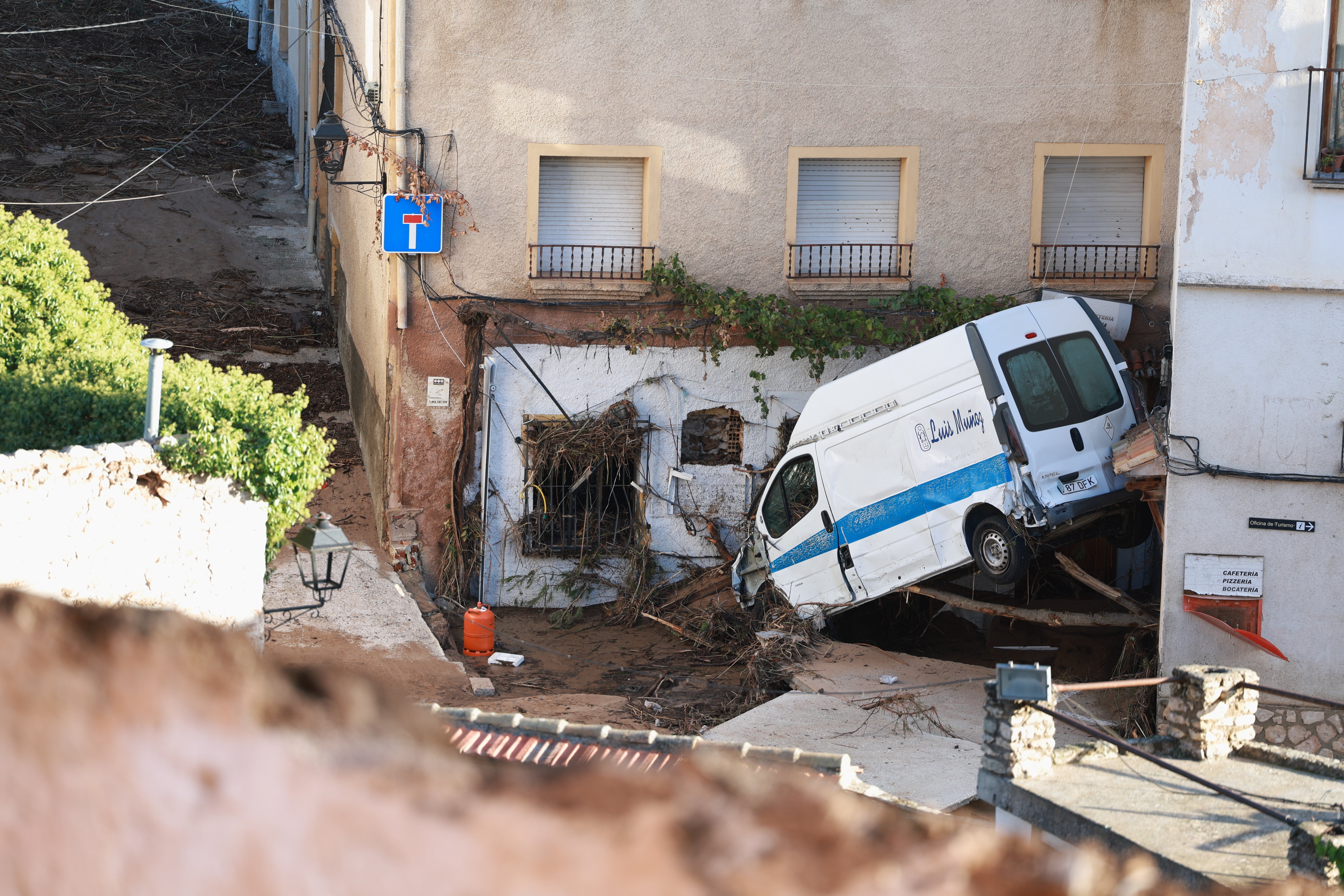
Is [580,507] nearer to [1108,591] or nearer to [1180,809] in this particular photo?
[1108,591]

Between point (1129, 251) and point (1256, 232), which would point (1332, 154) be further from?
point (1129, 251)

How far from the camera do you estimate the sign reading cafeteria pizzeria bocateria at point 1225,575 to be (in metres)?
10.5

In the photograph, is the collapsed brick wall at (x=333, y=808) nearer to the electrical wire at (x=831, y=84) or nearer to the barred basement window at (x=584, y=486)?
the barred basement window at (x=584, y=486)

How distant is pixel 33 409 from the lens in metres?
9.00

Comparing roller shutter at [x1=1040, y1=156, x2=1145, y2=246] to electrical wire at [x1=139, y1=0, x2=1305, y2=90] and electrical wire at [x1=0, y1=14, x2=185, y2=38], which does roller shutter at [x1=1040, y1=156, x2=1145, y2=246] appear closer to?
electrical wire at [x1=139, y1=0, x2=1305, y2=90]

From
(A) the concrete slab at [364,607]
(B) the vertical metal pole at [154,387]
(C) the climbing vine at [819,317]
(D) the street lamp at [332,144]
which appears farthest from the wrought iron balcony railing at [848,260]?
(B) the vertical metal pole at [154,387]

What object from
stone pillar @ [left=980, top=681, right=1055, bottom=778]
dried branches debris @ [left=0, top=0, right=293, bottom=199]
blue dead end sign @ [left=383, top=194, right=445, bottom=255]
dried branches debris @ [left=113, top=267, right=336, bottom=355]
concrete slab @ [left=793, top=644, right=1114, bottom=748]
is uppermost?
dried branches debris @ [left=0, top=0, right=293, bottom=199]

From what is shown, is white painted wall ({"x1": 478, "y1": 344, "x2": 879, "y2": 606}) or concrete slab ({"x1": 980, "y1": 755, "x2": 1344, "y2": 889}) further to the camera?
white painted wall ({"x1": 478, "y1": 344, "x2": 879, "y2": 606})

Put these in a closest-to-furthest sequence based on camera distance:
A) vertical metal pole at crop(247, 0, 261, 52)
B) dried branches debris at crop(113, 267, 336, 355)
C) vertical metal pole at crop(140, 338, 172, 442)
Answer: vertical metal pole at crop(140, 338, 172, 442) → dried branches debris at crop(113, 267, 336, 355) → vertical metal pole at crop(247, 0, 261, 52)

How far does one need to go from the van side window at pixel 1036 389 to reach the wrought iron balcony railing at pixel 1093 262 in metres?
4.49

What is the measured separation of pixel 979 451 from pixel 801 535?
282 cm

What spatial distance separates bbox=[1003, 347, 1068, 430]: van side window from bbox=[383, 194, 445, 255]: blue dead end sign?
282 inches

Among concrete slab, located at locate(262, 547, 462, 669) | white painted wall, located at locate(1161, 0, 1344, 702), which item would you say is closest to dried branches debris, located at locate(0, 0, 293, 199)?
concrete slab, located at locate(262, 547, 462, 669)

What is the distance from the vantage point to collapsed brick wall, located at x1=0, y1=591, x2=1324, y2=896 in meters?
1.10
